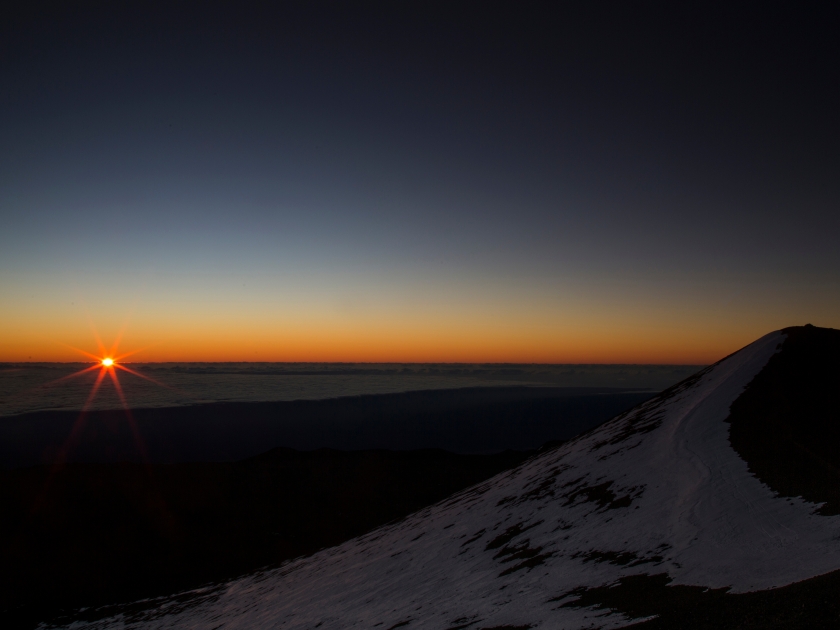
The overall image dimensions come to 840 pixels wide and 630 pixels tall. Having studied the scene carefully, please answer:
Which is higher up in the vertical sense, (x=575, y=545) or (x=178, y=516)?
(x=575, y=545)

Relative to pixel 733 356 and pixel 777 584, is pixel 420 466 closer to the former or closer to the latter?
pixel 733 356

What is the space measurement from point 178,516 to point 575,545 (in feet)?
153

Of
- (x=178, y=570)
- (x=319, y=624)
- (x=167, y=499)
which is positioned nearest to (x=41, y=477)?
(x=167, y=499)

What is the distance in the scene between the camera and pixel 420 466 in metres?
65.3

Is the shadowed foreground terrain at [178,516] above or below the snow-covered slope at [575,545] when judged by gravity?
below

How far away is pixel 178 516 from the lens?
155ft

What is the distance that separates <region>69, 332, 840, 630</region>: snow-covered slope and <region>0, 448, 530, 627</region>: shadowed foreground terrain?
1160 centimetres

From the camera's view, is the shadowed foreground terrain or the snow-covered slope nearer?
the snow-covered slope

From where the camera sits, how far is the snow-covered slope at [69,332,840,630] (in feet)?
28.1

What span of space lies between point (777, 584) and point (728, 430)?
11.0 m

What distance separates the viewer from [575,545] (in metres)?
12.1

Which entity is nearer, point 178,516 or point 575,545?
point 575,545

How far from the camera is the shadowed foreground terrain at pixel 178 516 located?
34.7 meters

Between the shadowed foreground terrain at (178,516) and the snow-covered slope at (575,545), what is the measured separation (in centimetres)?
1160
